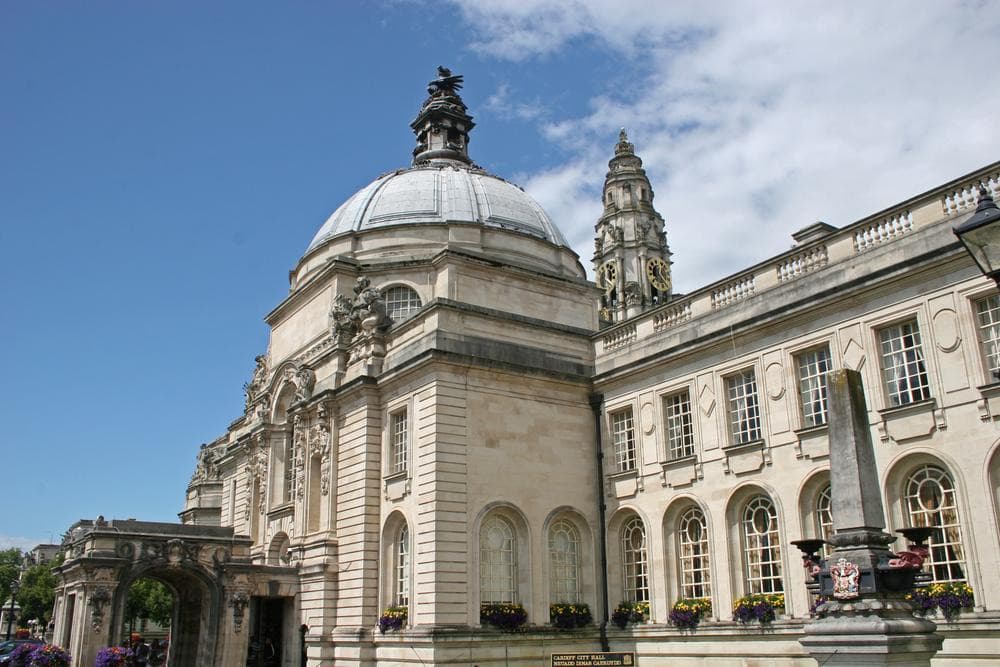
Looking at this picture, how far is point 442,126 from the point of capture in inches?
1924

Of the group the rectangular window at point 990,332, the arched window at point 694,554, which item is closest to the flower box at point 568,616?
the arched window at point 694,554

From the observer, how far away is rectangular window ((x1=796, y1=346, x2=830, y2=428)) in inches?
880

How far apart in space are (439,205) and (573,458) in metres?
15.7

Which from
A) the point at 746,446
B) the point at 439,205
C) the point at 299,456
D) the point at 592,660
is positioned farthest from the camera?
the point at 439,205

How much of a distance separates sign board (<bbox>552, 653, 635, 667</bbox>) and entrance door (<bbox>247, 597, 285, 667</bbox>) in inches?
553

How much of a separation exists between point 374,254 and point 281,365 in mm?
5997

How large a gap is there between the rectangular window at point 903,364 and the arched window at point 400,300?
1903cm

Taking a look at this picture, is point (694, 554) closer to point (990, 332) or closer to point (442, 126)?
point (990, 332)

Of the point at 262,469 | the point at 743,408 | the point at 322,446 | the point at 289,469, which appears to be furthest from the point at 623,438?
the point at 262,469

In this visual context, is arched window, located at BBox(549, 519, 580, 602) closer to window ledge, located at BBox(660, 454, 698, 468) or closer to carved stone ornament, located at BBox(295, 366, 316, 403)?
→ window ledge, located at BBox(660, 454, 698, 468)

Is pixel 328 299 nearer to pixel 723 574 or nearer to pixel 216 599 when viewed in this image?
pixel 216 599

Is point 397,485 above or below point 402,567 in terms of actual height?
above

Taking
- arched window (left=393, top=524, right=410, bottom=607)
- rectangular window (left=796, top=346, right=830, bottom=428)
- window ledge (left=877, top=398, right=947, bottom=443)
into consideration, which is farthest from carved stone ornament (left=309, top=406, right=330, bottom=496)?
window ledge (left=877, top=398, right=947, bottom=443)

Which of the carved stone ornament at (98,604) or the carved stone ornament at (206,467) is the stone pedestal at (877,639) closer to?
the carved stone ornament at (98,604)
